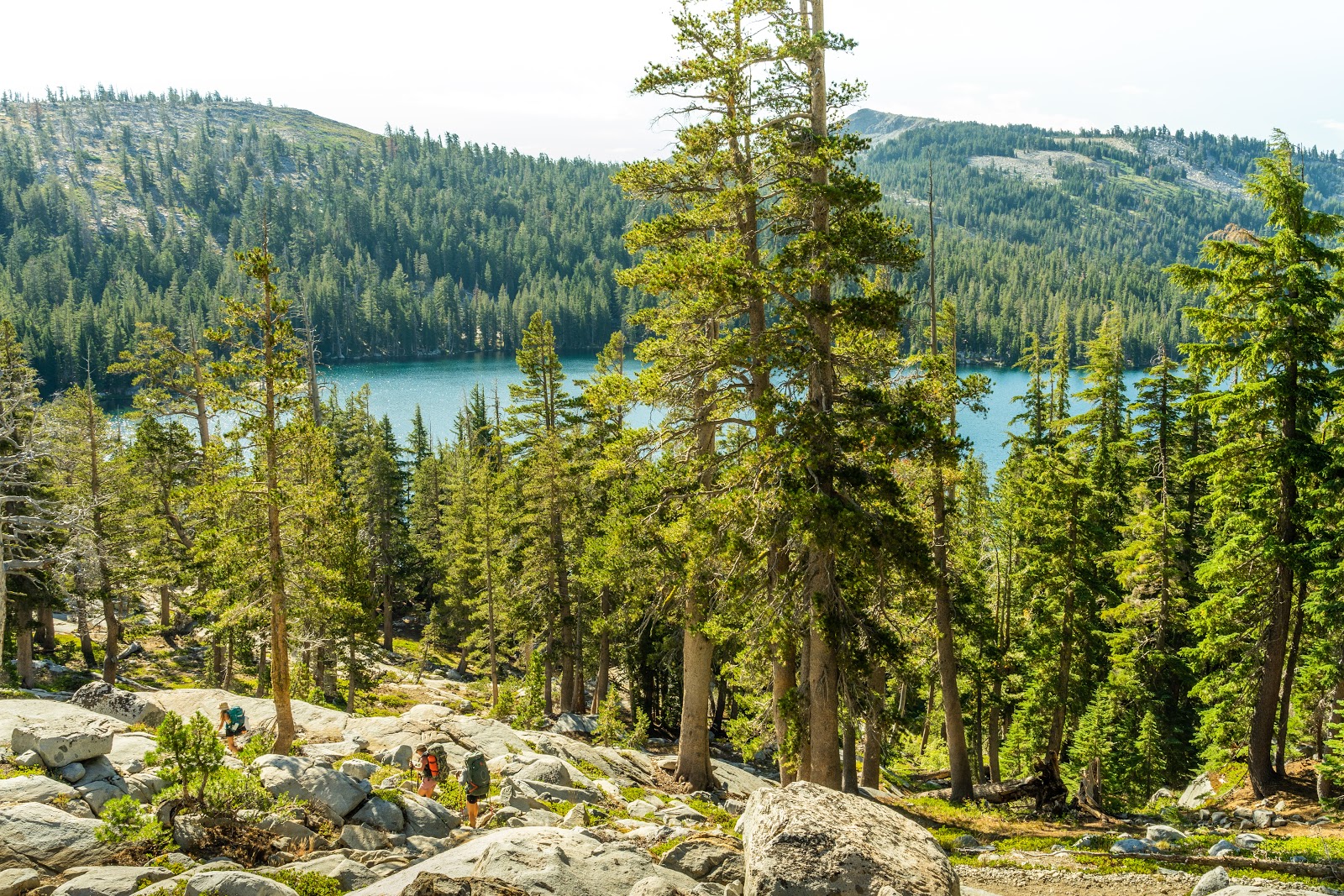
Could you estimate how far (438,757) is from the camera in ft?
51.3

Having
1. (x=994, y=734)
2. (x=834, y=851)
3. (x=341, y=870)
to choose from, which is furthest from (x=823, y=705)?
(x=994, y=734)

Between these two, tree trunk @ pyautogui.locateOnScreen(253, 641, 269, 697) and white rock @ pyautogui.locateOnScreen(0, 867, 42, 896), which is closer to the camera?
white rock @ pyautogui.locateOnScreen(0, 867, 42, 896)

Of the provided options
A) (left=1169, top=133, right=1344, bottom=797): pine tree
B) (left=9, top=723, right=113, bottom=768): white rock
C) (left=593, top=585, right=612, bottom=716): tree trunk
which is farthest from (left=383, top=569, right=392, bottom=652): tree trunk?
(left=1169, top=133, right=1344, bottom=797): pine tree

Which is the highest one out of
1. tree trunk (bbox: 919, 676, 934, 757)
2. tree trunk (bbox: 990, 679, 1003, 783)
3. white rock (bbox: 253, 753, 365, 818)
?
white rock (bbox: 253, 753, 365, 818)

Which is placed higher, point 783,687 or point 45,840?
point 45,840

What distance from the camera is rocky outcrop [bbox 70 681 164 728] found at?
18781mm

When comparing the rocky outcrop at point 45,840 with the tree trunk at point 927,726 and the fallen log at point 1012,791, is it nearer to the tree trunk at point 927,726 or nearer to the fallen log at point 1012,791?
the fallen log at point 1012,791

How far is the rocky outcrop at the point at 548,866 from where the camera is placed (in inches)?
340

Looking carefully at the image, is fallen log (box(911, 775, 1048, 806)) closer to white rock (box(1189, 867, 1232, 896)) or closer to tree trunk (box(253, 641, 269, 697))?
white rock (box(1189, 867, 1232, 896))

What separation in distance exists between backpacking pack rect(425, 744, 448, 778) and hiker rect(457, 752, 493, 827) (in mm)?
437

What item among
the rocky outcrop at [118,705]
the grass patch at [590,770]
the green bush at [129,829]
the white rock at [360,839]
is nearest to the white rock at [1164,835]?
the grass patch at [590,770]

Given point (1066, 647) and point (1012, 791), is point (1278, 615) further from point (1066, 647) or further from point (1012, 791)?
point (1066, 647)

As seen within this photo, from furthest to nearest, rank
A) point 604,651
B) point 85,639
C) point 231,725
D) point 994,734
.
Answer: point 85,639 → point 994,734 → point 604,651 → point 231,725

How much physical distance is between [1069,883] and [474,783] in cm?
921
